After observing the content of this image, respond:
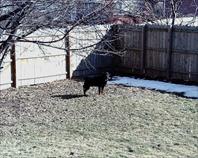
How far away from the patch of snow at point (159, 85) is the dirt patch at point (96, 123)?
649 millimetres

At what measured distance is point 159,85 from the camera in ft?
48.8

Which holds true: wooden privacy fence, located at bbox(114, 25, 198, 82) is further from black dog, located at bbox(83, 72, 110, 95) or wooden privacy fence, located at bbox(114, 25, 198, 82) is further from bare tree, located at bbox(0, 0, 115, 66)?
bare tree, located at bbox(0, 0, 115, 66)

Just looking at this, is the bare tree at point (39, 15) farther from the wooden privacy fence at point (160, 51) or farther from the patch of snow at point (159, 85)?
the wooden privacy fence at point (160, 51)

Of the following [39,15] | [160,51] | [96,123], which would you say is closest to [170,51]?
[160,51]

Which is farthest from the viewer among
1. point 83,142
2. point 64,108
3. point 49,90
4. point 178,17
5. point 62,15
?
point 178,17

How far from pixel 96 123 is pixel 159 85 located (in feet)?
17.1

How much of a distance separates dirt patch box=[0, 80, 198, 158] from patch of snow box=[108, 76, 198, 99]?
65cm

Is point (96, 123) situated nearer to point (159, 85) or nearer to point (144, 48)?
point (159, 85)

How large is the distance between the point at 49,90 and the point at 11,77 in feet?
4.20

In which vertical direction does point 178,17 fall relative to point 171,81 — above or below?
above

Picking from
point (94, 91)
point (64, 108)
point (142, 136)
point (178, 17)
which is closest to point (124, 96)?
point (94, 91)

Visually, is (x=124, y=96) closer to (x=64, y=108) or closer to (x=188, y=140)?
(x=64, y=108)

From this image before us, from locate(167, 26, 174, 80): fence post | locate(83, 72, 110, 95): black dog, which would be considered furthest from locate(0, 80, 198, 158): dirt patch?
locate(167, 26, 174, 80): fence post

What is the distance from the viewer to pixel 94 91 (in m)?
13.7
